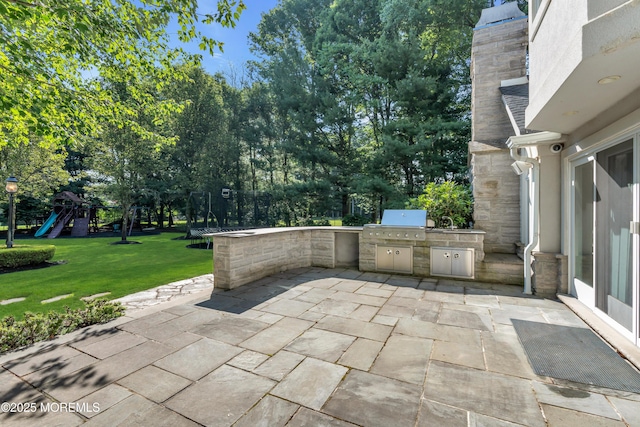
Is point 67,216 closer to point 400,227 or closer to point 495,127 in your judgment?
point 400,227

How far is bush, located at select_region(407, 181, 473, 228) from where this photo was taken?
→ 19.9 ft

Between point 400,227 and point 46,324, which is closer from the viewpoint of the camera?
point 46,324

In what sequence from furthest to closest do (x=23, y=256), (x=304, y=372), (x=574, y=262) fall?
(x=23, y=256) → (x=574, y=262) → (x=304, y=372)

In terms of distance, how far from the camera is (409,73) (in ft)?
37.6

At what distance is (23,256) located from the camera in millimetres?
7508

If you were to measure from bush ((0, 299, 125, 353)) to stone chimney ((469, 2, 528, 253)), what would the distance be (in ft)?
22.4

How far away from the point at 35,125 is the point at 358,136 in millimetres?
13077

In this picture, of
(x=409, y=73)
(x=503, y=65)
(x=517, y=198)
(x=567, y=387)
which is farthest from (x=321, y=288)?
(x=409, y=73)

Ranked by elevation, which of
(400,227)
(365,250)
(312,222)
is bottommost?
(365,250)

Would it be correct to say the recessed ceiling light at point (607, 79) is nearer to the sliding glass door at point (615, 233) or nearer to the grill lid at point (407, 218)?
the sliding glass door at point (615, 233)

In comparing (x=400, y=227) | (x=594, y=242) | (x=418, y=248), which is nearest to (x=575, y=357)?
(x=594, y=242)

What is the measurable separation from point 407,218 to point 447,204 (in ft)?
3.43

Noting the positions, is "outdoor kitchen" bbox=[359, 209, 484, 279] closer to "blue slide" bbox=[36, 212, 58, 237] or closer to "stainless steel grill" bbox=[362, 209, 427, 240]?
"stainless steel grill" bbox=[362, 209, 427, 240]

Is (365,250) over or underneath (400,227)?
underneath
